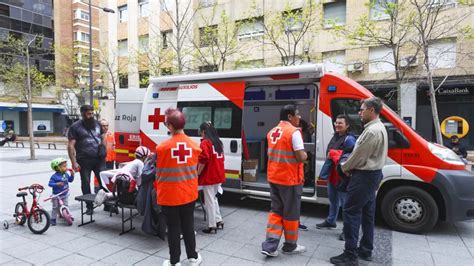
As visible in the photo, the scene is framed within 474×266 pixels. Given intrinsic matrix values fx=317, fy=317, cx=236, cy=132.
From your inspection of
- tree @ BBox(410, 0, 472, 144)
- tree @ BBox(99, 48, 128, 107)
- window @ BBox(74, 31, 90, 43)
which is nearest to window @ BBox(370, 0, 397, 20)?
tree @ BBox(410, 0, 472, 144)

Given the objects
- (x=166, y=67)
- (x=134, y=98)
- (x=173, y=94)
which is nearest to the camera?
(x=173, y=94)

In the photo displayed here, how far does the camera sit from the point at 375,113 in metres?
3.65

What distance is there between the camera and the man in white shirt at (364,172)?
3.54 metres

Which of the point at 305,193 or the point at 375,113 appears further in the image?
the point at 305,193

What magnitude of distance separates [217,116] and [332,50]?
12.9m

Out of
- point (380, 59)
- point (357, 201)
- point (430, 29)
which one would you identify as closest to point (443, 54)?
point (380, 59)

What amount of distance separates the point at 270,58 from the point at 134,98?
1195 centimetres

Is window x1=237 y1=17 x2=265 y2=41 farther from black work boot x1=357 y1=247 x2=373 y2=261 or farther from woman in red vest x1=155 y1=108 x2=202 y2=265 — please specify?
black work boot x1=357 y1=247 x2=373 y2=261

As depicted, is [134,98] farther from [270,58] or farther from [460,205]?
[270,58]

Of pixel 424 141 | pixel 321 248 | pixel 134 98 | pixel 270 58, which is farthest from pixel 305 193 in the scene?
pixel 270 58

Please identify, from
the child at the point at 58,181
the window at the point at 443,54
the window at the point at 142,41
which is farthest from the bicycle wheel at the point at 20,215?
the window at the point at 142,41

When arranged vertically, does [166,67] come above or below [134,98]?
above

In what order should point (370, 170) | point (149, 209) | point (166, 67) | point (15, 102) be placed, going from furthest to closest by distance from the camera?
point (15, 102), point (166, 67), point (149, 209), point (370, 170)

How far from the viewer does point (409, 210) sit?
4.92 metres
